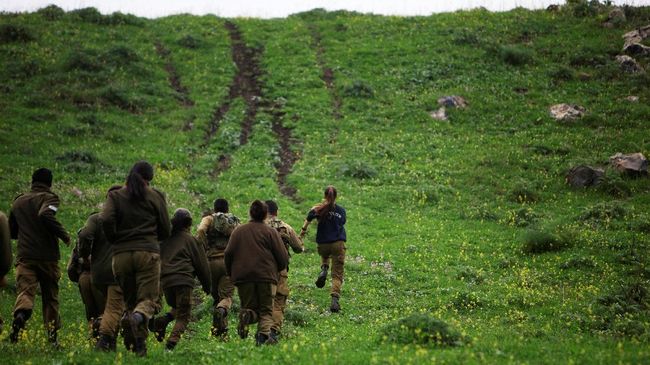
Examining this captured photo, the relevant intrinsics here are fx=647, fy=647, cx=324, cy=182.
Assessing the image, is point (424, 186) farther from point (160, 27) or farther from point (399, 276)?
point (160, 27)

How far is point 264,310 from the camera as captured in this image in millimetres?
12188

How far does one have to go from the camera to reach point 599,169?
96.2 feet

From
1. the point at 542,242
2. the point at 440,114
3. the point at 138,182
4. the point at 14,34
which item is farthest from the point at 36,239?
the point at 14,34

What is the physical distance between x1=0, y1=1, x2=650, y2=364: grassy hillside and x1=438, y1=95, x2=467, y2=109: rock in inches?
26.9

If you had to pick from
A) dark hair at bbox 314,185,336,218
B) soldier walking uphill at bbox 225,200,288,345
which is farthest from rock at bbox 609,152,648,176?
soldier walking uphill at bbox 225,200,288,345

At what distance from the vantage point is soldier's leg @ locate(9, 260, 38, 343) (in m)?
12.4

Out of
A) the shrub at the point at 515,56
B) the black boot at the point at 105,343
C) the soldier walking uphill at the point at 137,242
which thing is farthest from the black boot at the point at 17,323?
the shrub at the point at 515,56

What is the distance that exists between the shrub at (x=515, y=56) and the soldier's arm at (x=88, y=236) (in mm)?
38774

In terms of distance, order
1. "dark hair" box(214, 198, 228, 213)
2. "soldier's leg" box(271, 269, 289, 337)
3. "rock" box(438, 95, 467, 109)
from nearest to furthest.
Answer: "soldier's leg" box(271, 269, 289, 337) < "dark hair" box(214, 198, 228, 213) < "rock" box(438, 95, 467, 109)

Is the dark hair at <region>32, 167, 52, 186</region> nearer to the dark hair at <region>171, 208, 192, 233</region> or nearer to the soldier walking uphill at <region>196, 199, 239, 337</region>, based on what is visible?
the dark hair at <region>171, 208, 192, 233</region>

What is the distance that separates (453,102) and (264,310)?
30.1 metres

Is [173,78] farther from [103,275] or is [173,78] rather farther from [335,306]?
[103,275]

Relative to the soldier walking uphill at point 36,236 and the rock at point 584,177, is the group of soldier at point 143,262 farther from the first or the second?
the rock at point 584,177

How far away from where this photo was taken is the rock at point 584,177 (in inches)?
1134
